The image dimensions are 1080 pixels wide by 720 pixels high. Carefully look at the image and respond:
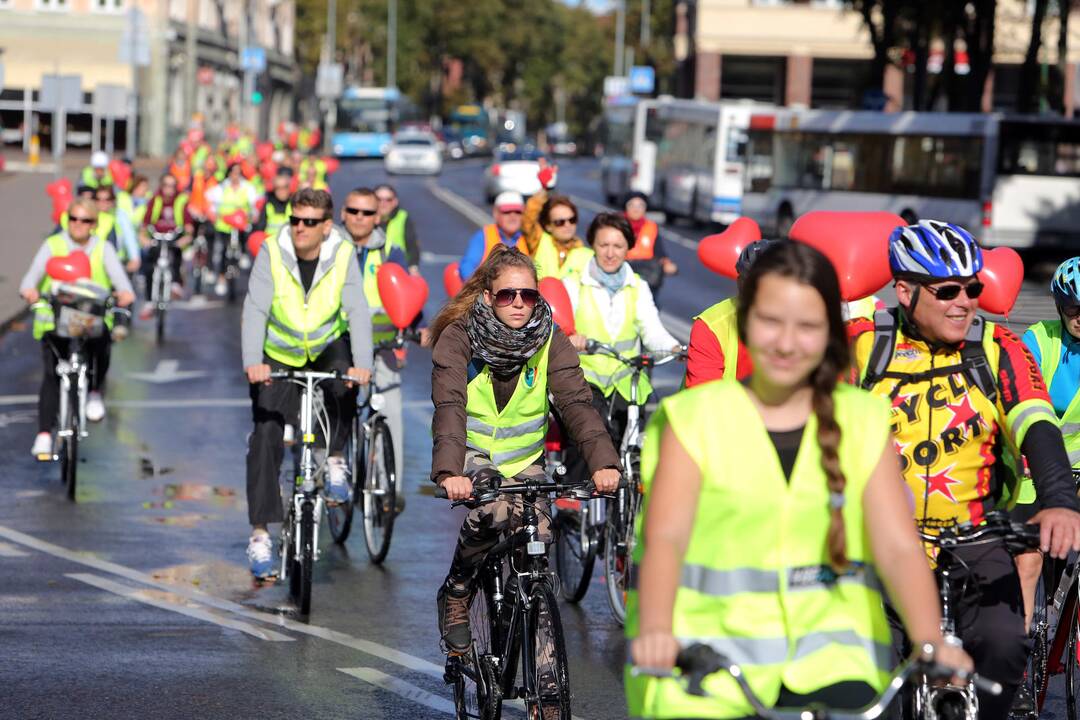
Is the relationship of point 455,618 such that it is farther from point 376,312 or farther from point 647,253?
point 647,253

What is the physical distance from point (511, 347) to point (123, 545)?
4606mm

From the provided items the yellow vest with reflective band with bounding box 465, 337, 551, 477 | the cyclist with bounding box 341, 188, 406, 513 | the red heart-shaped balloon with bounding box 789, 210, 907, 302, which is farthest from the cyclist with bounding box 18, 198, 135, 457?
the red heart-shaped balloon with bounding box 789, 210, 907, 302

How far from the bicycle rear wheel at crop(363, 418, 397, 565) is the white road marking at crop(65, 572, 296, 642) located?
122 cm

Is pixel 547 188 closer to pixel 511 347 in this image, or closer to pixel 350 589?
pixel 350 589

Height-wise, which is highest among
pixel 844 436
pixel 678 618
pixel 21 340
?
pixel 844 436

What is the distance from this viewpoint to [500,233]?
40.1 feet

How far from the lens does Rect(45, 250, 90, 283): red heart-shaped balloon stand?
1210cm

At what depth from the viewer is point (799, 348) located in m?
3.59

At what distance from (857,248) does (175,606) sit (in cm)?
383

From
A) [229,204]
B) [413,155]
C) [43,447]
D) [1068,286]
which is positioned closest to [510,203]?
[43,447]

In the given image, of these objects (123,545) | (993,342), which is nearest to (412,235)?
(123,545)

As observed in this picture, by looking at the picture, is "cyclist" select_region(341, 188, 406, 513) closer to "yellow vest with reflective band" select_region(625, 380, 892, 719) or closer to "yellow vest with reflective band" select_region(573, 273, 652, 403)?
"yellow vest with reflective band" select_region(573, 273, 652, 403)

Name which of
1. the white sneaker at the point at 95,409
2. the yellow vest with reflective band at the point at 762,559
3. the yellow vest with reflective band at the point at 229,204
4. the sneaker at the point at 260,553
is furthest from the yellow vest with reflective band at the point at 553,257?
the yellow vest with reflective band at the point at 229,204

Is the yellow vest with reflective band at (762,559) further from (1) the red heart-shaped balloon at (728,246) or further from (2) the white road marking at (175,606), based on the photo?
(2) the white road marking at (175,606)
